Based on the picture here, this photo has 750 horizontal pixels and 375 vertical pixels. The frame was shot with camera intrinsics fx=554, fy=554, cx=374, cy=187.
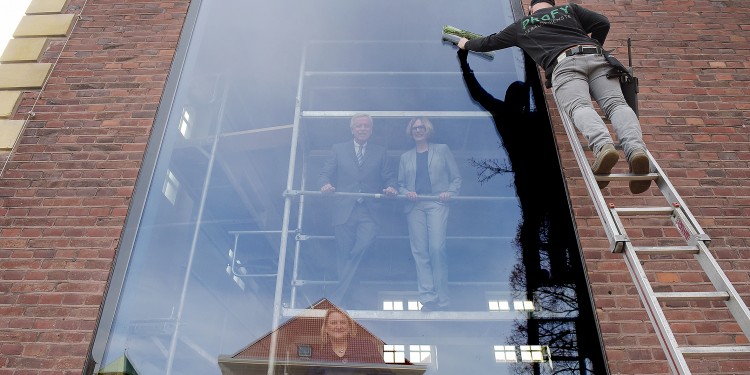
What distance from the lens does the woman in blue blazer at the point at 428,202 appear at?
134 inches

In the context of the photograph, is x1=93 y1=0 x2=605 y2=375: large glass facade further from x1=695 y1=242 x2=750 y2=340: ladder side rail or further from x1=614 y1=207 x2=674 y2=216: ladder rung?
x1=695 y1=242 x2=750 y2=340: ladder side rail

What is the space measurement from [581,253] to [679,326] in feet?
2.10

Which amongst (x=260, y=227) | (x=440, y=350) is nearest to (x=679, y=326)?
(x=440, y=350)

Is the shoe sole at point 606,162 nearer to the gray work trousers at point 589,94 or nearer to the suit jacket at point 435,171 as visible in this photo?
the gray work trousers at point 589,94

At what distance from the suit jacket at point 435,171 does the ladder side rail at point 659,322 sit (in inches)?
52.0

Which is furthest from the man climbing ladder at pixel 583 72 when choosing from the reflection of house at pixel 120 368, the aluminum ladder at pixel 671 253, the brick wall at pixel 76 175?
the reflection of house at pixel 120 368

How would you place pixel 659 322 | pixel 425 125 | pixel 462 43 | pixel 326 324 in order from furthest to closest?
pixel 462 43 → pixel 425 125 → pixel 326 324 → pixel 659 322

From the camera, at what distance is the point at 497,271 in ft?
11.1

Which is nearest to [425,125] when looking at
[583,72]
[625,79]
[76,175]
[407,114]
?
[407,114]

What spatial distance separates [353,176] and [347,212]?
0.91 ft

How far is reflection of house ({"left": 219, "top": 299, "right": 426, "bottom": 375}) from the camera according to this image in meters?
3.07

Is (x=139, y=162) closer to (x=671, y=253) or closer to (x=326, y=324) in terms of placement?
(x=326, y=324)

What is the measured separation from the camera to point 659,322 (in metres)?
2.36

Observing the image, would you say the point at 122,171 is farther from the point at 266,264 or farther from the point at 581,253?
the point at 581,253
